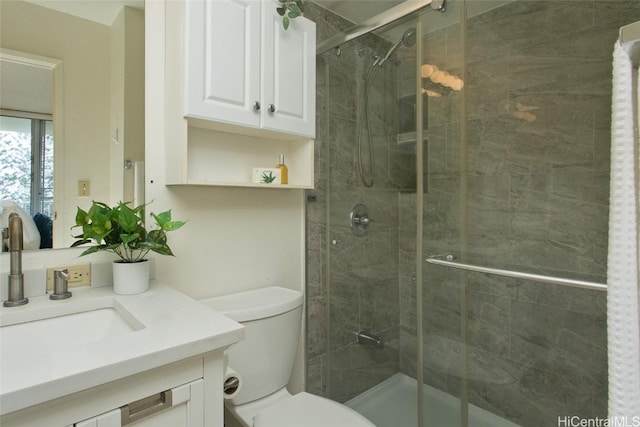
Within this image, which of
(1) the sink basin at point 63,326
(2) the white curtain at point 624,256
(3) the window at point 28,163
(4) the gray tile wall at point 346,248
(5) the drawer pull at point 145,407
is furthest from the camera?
(4) the gray tile wall at point 346,248

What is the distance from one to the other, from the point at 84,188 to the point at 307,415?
111 centimetres

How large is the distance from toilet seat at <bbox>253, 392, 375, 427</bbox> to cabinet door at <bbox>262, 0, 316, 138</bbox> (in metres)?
1.08

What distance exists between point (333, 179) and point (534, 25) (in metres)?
1.17

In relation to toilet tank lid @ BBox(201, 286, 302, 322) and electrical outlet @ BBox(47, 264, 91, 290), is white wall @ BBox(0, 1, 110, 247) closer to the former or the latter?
electrical outlet @ BBox(47, 264, 91, 290)

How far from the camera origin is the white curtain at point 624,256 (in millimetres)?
414

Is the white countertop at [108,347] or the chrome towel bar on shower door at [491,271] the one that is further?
the chrome towel bar on shower door at [491,271]

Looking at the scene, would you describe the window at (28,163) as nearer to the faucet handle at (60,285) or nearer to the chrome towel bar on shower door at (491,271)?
the faucet handle at (60,285)

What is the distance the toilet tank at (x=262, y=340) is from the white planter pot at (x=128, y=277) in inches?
11.7

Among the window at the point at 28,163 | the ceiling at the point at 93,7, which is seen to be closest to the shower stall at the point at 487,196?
the ceiling at the point at 93,7

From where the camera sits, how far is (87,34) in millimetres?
1152

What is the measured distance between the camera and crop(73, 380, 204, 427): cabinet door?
26.5 inches

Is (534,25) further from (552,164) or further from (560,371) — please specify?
(560,371)

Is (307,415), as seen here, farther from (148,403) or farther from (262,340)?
(148,403)

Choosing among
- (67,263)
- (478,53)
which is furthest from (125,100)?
(478,53)
